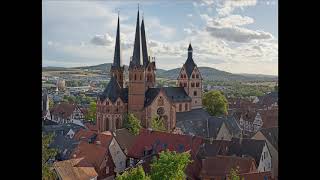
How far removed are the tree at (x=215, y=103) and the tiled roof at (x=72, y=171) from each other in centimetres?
2399

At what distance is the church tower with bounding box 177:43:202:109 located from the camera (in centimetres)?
3616

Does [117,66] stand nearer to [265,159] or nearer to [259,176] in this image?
[265,159]

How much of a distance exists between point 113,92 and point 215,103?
12590 millimetres

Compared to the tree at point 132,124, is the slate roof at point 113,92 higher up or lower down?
higher up

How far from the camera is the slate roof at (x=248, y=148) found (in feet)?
56.6

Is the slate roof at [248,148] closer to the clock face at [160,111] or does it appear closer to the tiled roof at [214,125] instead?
the tiled roof at [214,125]

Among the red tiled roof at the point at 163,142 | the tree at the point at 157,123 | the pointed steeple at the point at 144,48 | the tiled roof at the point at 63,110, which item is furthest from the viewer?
the tiled roof at the point at 63,110

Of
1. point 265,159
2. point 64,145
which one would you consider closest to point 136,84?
point 64,145

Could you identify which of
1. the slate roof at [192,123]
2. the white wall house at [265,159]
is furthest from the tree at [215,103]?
the white wall house at [265,159]

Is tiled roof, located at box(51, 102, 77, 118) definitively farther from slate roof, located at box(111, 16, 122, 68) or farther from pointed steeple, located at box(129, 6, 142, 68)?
pointed steeple, located at box(129, 6, 142, 68)

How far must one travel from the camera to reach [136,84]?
30.7 metres
